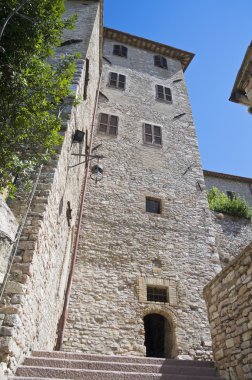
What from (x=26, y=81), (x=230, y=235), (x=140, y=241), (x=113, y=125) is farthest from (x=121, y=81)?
(x=26, y=81)

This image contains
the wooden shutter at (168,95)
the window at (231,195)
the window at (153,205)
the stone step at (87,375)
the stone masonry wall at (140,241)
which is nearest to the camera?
the stone step at (87,375)

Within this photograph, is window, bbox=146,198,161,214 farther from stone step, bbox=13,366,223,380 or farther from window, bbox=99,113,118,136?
stone step, bbox=13,366,223,380

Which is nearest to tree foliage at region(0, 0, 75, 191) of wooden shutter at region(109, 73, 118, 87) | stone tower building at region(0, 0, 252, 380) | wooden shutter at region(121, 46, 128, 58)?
stone tower building at region(0, 0, 252, 380)

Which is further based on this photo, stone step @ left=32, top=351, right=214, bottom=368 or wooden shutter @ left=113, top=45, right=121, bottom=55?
wooden shutter @ left=113, top=45, right=121, bottom=55

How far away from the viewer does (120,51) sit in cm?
1653

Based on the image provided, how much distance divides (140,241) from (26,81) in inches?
251

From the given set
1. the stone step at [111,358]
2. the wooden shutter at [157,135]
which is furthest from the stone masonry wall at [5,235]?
the wooden shutter at [157,135]

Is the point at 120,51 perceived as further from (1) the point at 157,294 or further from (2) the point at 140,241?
(1) the point at 157,294

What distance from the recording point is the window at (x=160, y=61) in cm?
1678

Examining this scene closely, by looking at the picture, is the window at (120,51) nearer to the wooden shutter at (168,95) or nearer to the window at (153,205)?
the wooden shutter at (168,95)

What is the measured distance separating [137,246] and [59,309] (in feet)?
10.3

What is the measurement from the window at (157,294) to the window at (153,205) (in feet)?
9.11

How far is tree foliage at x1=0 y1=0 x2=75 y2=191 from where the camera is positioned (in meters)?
4.30

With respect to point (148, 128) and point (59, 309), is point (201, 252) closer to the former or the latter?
point (59, 309)
